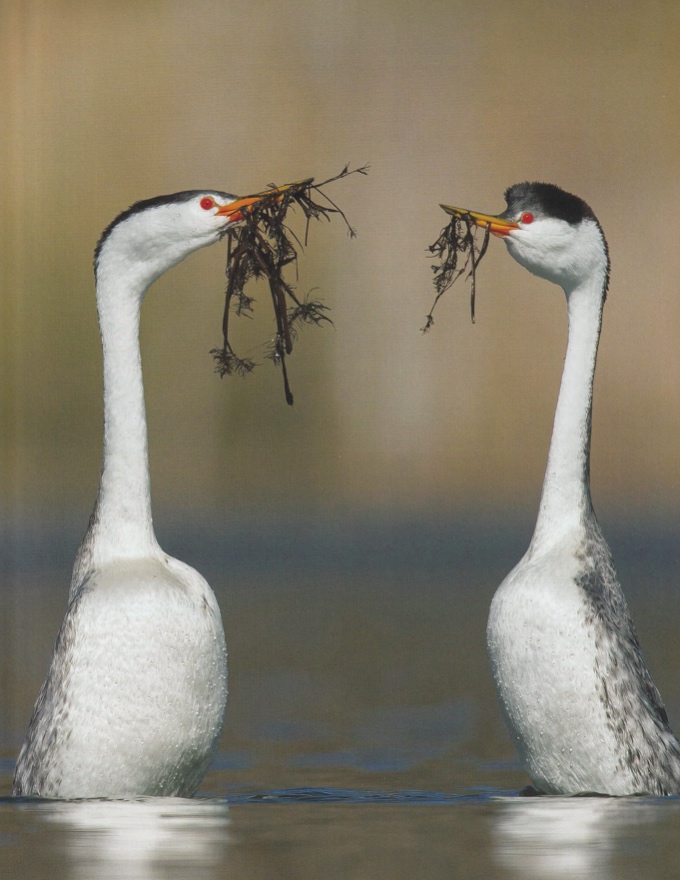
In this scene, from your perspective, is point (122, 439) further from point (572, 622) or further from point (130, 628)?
point (572, 622)

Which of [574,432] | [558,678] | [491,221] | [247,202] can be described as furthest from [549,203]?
[558,678]

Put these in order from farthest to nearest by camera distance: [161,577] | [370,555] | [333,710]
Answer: [370,555] → [333,710] → [161,577]

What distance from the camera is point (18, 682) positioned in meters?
12.5

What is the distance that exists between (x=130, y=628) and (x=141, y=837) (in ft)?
3.09

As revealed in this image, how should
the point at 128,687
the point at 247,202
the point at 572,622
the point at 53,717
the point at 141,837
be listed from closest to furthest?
1. the point at 141,837
2. the point at 128,687
3. the point at 53,717
4. the point at 572,622
5. the point at 247,202

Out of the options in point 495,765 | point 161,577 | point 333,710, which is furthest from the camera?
point 333,710

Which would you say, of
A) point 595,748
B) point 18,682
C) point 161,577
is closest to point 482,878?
point 595,748

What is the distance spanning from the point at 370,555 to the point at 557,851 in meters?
10.0

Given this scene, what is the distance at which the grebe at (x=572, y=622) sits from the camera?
9000mm

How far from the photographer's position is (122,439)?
9078 mm

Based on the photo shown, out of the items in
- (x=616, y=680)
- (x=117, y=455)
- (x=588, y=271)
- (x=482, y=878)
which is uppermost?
(x=588, y=271)

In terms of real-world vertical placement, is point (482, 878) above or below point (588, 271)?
below

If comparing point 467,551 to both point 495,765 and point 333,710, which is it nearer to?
point 333,710

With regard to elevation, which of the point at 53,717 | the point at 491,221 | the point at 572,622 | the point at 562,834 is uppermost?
the point at 491,221
